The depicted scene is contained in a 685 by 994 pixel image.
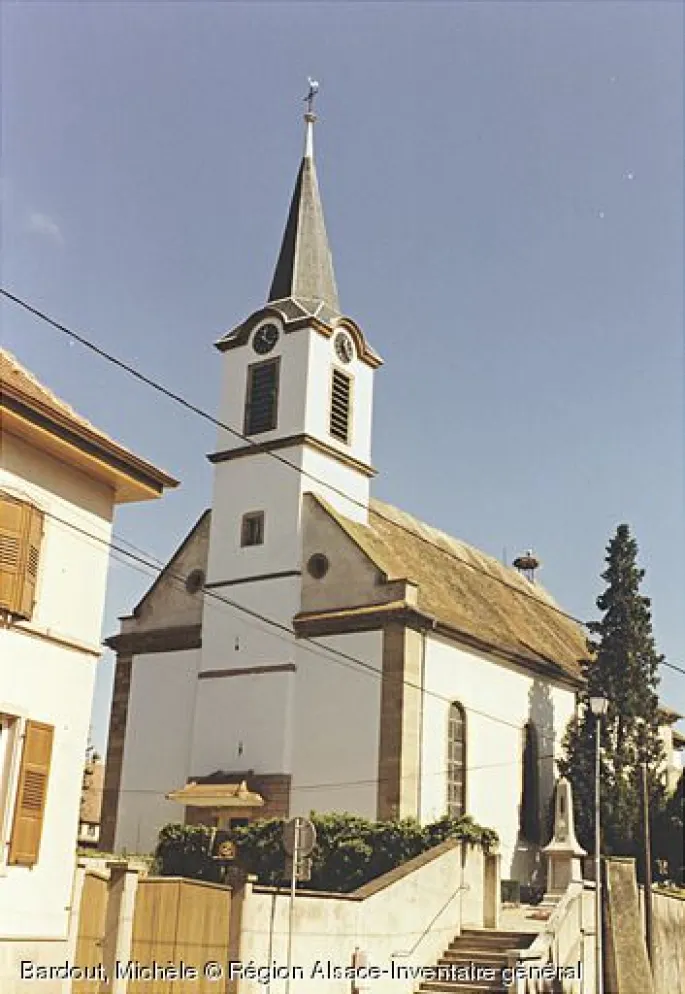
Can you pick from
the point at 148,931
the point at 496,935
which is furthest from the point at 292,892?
the point at 496,935

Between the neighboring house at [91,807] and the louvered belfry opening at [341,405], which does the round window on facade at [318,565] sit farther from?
the neighboring house at [91,807]

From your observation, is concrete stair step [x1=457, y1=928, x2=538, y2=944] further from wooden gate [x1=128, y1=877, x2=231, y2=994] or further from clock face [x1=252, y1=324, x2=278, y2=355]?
clock face [x1=252, y1=324, x2=278, y2=355]

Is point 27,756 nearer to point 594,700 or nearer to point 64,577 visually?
point 64,577

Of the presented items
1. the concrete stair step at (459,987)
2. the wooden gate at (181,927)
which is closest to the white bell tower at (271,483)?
the concrete stair step at (459,987)

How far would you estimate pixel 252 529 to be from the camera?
34.2 meters

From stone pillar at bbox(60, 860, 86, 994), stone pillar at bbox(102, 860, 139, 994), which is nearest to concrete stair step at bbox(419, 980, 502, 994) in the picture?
stone pillar at bbox(102, 860, 139, 994)

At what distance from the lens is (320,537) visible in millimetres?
32719

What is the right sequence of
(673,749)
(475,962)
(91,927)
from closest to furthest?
(91,927)
(475,962)
(673,749)

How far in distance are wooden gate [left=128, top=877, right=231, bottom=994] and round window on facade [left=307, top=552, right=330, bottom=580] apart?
1539 centimetres

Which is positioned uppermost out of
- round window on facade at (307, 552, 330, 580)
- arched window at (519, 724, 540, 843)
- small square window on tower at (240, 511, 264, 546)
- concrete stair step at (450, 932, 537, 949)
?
small square window on tower at (240, 511, 264, 546)

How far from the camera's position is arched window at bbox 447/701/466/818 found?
1216 inches

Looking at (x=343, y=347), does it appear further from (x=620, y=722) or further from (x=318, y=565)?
(x=620, y=722)

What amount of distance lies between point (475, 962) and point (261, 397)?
18.6 metres

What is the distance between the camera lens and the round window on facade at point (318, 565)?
106ft
